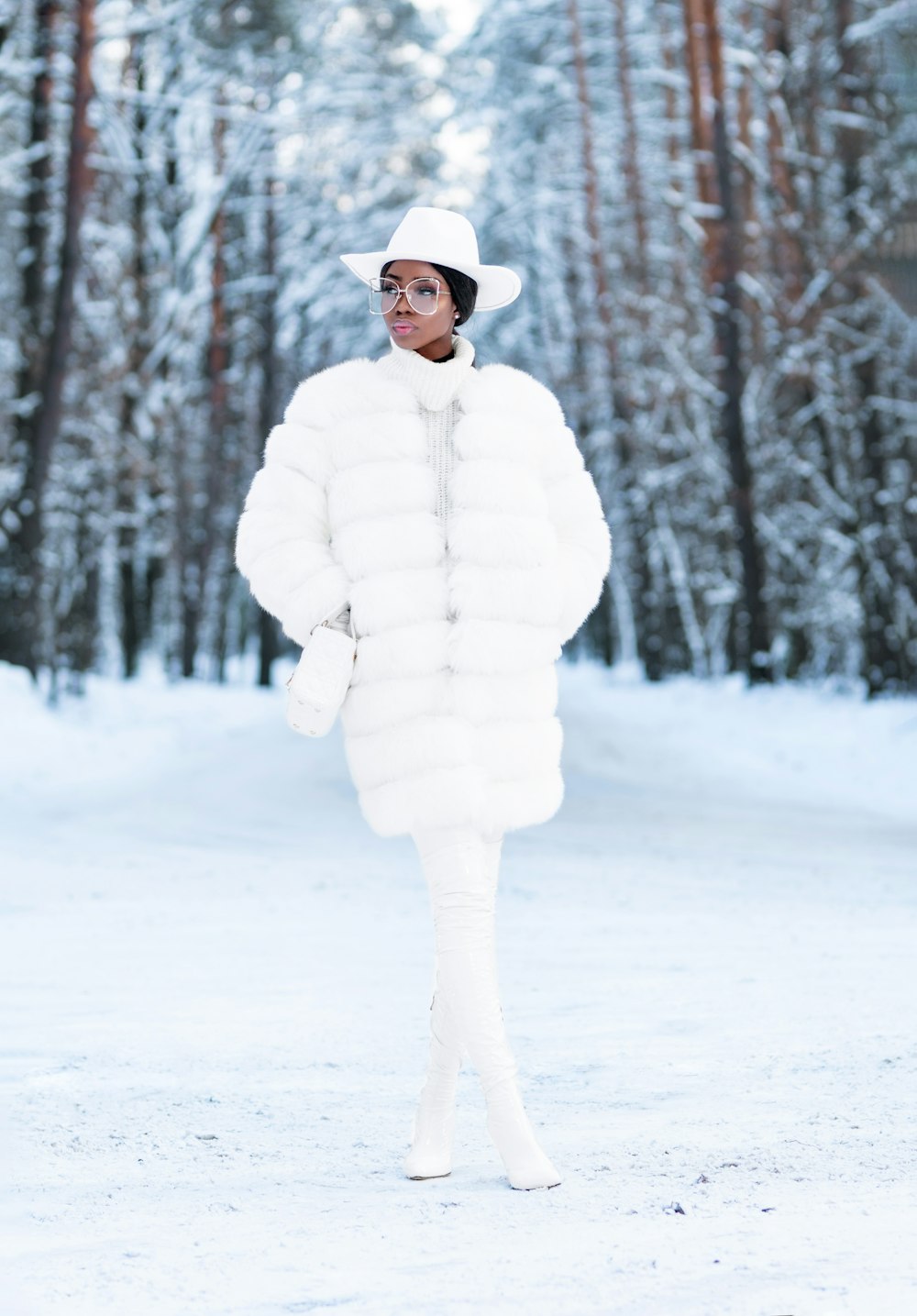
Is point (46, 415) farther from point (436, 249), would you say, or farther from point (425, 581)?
point (425, 581)

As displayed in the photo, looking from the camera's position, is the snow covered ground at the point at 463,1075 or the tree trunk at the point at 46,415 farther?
the tree trunk at the point at 46,415

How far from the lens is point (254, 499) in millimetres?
4020

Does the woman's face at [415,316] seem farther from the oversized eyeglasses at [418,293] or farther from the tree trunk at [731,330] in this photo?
the tree trunk at [731,330]

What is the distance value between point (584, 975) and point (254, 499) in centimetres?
303

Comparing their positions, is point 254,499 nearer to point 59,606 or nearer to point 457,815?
point 457,815

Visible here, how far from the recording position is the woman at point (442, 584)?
12.7 ft

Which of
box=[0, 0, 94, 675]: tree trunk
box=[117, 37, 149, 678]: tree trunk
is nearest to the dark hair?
box=[0, 0, 94, 675]: tree trunk

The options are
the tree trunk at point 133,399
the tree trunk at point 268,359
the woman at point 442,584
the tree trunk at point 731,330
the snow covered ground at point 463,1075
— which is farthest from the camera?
the tree trunk at point 268,359

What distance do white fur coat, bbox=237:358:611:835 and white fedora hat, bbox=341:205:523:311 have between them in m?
0.25

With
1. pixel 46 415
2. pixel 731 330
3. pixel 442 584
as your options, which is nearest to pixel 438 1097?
pixel 442 584

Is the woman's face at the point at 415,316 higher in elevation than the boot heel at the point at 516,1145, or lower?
higher

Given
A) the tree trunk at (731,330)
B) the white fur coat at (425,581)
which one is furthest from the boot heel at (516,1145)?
the tree trunk at (731,330)

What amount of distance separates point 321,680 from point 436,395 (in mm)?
766

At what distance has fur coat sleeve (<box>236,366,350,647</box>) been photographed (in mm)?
3893
